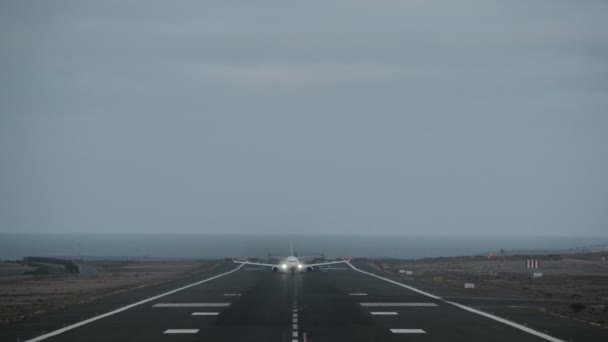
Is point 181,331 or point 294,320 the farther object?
point 294,320

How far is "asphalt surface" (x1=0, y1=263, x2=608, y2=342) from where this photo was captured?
30.6 meters

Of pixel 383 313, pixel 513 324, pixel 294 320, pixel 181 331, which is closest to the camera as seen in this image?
pixel 181 331

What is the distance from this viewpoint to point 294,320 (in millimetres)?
36312

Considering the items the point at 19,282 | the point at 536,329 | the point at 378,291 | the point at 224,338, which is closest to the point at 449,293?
the point at 378,291

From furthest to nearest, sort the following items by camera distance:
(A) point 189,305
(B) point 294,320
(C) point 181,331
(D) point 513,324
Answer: (A) point 189,305 < (B) point 294,320 < (D) point 513,324 < (C) point 181,331

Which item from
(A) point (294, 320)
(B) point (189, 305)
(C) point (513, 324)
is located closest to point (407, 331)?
(C) point (513, 324)

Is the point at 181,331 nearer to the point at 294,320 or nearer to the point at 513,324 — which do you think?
the point at 294,320

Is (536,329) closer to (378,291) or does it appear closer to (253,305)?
(253,305)

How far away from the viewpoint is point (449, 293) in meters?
56.3

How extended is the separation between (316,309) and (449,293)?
17.8m

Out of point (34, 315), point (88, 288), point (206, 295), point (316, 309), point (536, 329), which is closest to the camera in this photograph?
point (536, 329)

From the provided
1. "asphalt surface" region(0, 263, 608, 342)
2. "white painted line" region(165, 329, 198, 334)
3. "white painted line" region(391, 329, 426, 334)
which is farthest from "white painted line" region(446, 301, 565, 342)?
"white painted line" region(165, 329, 198, 334)

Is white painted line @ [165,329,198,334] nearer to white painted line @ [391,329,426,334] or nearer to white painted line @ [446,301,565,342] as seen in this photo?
white painted line @ [391,329,426,334]

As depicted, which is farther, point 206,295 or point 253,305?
point 206,295
